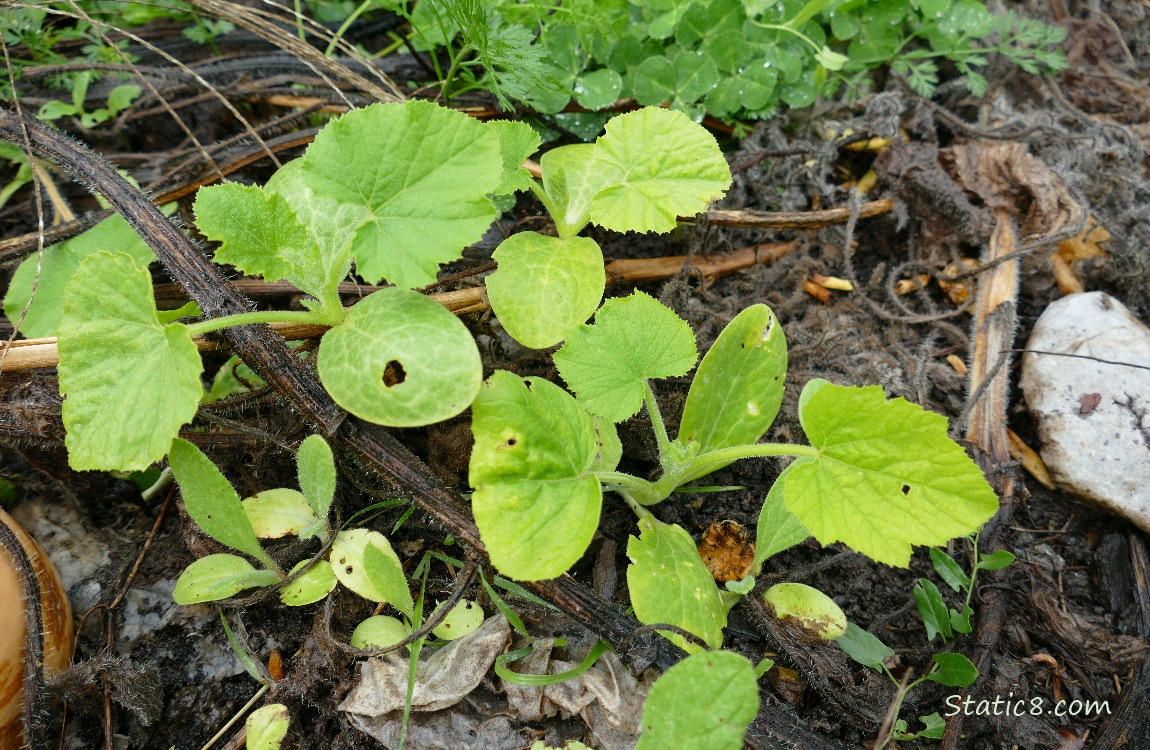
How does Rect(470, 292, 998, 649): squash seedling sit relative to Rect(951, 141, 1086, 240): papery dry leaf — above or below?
below

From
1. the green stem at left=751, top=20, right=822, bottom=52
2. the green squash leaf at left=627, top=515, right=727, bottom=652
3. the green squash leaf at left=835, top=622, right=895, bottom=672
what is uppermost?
the green stem at left=751, top=20, right=822, bottom=52

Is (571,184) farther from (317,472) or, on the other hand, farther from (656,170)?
(317,472)

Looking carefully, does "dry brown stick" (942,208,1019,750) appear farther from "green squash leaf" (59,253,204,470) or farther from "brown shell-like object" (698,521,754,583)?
"green squash leaf" (59,253,204,470)

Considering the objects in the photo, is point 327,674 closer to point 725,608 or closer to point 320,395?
point 320,395

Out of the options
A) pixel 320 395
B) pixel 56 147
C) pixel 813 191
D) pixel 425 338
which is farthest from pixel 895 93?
pixel 56 147

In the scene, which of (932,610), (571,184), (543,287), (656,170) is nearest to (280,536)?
(543,287)

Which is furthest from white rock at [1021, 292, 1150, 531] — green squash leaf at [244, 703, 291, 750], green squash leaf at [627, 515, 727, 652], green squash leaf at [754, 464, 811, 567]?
green squash leaf at [244, 703, 291, 750]
